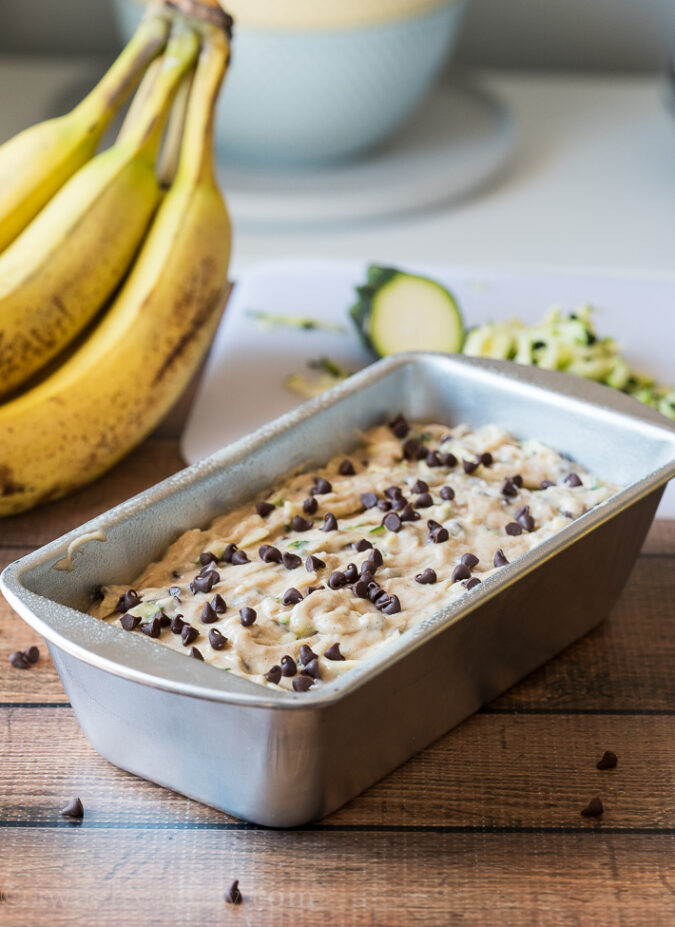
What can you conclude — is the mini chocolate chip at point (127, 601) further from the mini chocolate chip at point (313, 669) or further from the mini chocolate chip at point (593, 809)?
the mini chocolate chip at point (593, 809)

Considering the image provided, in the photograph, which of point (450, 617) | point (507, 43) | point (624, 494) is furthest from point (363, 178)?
point (450, 617)

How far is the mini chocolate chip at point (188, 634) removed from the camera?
4.71 feet

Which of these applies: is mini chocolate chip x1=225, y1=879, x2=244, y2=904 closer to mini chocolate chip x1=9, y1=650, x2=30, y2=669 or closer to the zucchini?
mini chocolate chip x1=9, y1=650, x2=30, y2=669

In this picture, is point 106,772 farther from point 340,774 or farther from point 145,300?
point 145,300

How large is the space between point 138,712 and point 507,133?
263 centimetres

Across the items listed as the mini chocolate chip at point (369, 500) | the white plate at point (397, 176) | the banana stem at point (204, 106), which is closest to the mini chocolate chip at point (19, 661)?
the mini chocolate chip at point (369, 500)

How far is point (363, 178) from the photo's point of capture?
3346 millimetres

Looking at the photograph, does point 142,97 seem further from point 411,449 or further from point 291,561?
point 291,561

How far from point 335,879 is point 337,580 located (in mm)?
354

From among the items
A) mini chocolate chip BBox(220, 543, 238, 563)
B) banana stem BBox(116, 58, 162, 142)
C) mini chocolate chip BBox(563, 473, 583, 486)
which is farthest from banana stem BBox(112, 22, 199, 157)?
mini chocolate chip BBox(563, 473, 583, 486)

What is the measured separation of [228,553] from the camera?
63.7 inches

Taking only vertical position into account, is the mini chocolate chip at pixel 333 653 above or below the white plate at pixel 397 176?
below

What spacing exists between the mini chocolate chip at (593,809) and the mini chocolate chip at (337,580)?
0.39 m

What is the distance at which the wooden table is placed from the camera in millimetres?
1326
